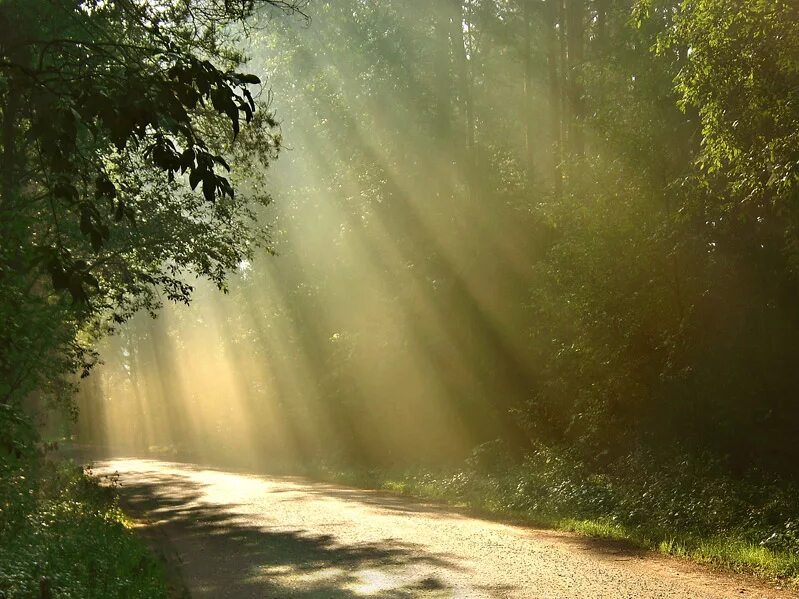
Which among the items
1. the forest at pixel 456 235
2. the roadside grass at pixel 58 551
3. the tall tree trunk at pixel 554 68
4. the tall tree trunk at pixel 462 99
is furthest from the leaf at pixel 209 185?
the tall tree trunk at pixel 554 68

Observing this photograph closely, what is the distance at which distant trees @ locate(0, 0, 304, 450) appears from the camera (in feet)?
16.5

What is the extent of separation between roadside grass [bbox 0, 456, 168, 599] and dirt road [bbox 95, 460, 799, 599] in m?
0.82

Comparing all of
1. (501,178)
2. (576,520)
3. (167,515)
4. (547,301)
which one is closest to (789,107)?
(576,520)

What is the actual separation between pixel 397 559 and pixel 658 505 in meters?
5.71

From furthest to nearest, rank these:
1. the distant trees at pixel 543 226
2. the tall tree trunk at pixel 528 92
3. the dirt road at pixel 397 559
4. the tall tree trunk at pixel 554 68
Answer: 1. the tall tree trunk at pixel 554 68
2. the tall tree trunk at pixel 528 92
3. the distant trees at pixel 543 226
4. the dirt road at pixel 397 559

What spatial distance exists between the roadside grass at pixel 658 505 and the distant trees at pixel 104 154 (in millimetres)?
7641

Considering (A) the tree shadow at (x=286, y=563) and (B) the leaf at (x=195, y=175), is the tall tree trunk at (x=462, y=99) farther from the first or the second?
(B) the leaf at (x=195, y=175)

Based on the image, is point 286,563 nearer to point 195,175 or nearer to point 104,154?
point 104,154

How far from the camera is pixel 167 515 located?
762 inches

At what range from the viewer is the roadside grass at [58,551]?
Result: 7770 mm

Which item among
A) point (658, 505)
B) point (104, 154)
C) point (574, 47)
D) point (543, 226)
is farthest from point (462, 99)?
point (658, 505)

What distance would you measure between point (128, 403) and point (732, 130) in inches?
3782

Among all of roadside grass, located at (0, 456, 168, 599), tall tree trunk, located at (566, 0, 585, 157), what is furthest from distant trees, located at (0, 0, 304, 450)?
tall tree trunk, located at (566, 0, 585, 157)

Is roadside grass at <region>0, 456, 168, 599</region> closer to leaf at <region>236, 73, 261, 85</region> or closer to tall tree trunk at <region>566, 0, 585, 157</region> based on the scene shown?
leaf at <region>236, 73, 261, 85</region>
